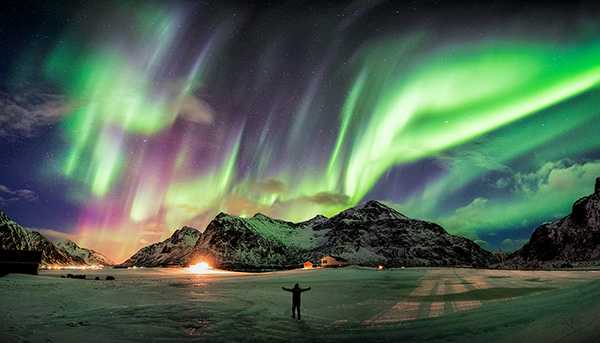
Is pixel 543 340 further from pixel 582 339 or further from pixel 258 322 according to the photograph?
pixel 258 322

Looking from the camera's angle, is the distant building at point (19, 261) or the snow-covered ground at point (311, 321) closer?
the snow-covered ground at point (311, 321)

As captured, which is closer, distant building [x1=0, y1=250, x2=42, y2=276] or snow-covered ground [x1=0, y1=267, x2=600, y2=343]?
snow-covered ground [x1=0, y1=267, x2=600, y2=343]

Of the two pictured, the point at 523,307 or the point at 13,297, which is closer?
the point at 523,307

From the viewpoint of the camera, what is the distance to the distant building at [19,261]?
4959cm

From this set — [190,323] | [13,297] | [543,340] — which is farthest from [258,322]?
[13,297]

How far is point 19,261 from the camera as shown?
2048 inches

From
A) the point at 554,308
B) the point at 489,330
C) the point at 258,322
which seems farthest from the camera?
the point at 258,322

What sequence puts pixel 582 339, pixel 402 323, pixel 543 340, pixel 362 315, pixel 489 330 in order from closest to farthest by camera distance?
pixel 582 339 < pixel 543 340 < pixel 489 330 < pixel 402 323 < pixel 362 315

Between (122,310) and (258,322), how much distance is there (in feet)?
30.3

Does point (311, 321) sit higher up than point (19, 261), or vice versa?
point (19, 261)

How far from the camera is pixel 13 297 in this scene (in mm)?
28484

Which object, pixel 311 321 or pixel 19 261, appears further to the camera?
pixel 19 261

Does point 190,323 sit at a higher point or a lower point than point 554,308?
lower

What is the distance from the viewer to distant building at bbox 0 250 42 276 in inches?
1953
